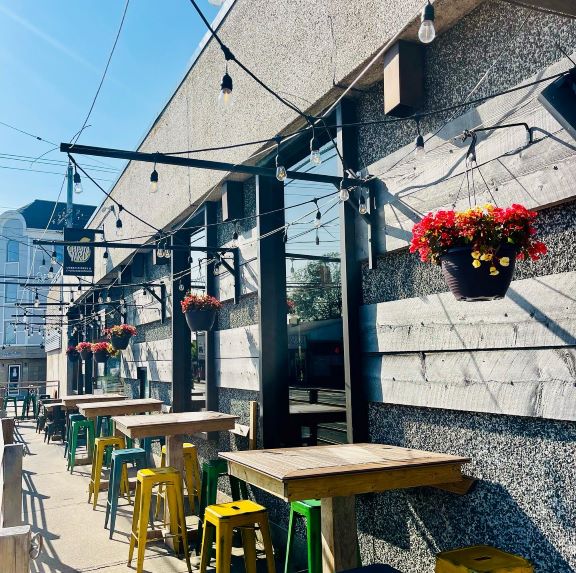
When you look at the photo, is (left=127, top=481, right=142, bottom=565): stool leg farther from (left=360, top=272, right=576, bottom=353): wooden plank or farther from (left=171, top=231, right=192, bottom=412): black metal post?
(left=171, top=231, right=192, bottom=412): black metal post

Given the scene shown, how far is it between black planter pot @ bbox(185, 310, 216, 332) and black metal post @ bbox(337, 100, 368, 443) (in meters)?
2.15

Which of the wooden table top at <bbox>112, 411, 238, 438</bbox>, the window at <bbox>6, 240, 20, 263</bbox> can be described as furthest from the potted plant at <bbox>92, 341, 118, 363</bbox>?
the window at <bbox>6, 240, 20, 263</bbox>

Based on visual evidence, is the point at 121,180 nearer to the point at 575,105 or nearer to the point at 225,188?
the point at 225,188

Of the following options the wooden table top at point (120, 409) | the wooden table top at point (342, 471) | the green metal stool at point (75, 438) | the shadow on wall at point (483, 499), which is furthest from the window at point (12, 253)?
the wooden table top at point (342, 471)

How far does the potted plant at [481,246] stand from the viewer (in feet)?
7.47

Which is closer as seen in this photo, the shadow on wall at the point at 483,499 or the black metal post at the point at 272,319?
the shadow on wall at the point at 483,499

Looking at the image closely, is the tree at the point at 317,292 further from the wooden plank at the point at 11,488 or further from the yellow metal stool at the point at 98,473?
the yellow metal stool at the point at 98,473

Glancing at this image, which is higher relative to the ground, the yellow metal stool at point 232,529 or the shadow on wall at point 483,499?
the shadow on wall at point 483,499

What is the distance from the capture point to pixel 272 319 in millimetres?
5000

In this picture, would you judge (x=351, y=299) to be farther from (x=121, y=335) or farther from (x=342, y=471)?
(x=121, y=335)

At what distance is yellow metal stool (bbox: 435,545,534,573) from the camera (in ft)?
7.52

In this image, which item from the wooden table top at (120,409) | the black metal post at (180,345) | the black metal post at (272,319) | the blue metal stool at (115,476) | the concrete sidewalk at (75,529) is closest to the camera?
the concrete sidewalk at (75,529)

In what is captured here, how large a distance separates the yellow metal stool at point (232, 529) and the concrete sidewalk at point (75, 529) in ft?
3.16

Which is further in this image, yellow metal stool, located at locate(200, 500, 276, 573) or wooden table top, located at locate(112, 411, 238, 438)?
wooden table top, located at locate(112, 411, 238, 438)
